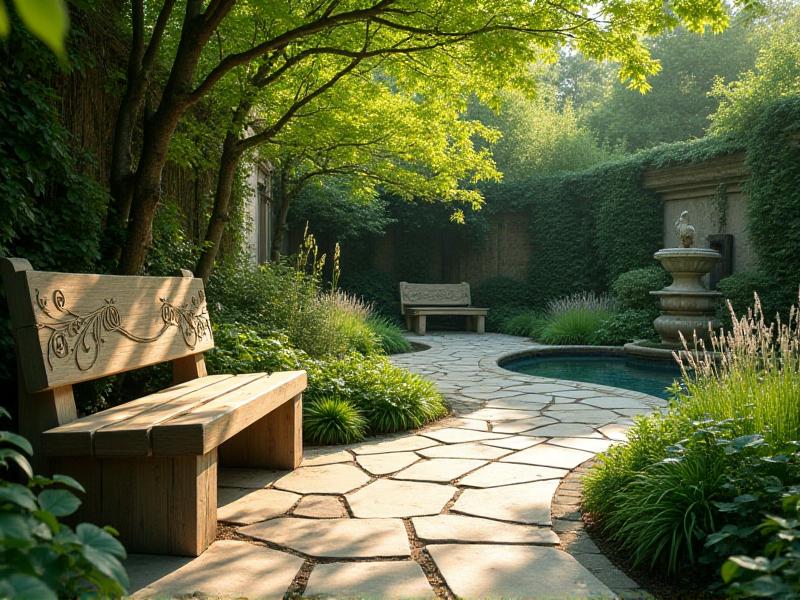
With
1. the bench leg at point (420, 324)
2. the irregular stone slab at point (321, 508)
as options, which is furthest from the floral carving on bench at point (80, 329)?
the bench leg at point (420, 324)

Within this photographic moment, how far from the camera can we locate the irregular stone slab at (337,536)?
252 centimetres

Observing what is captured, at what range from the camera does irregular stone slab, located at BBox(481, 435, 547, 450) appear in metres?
4.15

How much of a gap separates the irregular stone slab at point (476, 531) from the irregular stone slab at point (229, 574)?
1.93ft

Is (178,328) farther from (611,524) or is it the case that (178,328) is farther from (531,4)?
(531,4)

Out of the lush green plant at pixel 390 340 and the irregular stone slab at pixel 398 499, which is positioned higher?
the lush green plant at pixel 390 340

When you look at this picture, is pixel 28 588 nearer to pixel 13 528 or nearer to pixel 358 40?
pixel 13 528

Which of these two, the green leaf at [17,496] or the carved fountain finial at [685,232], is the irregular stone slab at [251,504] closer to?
the green leaf at [17,496]

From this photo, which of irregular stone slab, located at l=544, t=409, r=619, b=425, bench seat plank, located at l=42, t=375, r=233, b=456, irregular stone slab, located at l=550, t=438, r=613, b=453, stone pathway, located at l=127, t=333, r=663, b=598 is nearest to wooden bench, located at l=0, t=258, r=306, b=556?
bench seat plank, located at l=42, t=375, r=233, b=456

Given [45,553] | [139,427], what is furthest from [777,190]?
[45,553]

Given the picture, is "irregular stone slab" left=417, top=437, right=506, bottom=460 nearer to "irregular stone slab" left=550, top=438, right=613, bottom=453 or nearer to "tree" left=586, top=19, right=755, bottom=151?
"irregular stone slab" left=550, top=438, right=613, bottom=453

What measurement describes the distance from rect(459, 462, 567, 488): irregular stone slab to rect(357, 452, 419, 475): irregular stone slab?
427 millimetres

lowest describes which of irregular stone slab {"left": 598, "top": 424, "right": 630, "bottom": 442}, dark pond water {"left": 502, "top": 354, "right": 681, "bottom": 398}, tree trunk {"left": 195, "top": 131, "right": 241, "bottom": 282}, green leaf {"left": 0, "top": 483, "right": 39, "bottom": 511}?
dark pond water {"left": 502, "top": 354, "right": 681, "bottom": 398}

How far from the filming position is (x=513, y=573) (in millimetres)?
2342

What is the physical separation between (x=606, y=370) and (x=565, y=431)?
14.8ft
